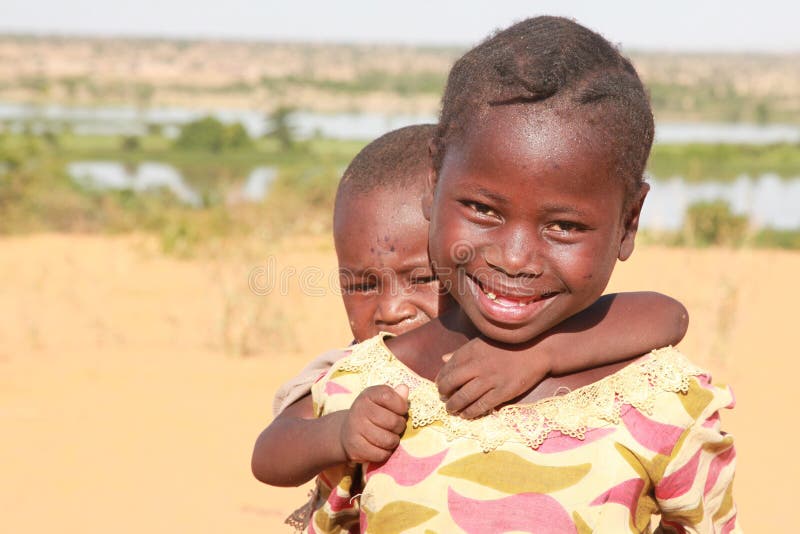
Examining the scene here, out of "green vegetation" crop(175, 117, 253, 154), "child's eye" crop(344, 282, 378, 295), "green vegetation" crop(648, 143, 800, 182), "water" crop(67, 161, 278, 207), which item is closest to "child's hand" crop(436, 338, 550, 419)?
"child's eye" crop(344, 282, 378, 295)

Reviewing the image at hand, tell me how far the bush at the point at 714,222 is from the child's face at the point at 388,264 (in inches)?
494

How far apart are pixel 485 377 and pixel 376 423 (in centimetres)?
20

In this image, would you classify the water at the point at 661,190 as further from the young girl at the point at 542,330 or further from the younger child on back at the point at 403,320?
the young girl at the point at 542,330

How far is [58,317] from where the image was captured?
33.9 feet

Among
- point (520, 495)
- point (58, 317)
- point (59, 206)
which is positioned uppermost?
point (520, 495)

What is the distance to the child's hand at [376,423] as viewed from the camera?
1.77 m

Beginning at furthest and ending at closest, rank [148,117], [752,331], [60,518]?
[148,117] → [752,331] → [60,518]

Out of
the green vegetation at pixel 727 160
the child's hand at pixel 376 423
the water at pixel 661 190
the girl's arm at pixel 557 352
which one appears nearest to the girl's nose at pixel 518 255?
the girl's arm at pixel 557 352

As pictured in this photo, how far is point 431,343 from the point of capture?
1.94m

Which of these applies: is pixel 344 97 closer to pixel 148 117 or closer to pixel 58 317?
pixel 148 117

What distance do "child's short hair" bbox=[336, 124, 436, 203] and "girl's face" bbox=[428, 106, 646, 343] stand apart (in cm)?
69

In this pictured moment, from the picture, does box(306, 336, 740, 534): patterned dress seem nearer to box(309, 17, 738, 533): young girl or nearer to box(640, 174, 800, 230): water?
box(309, 17, 738, 533): young girl

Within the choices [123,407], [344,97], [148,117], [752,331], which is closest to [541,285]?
[123,407]

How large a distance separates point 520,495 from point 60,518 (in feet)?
12.5
